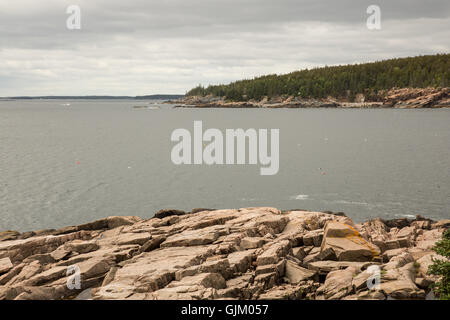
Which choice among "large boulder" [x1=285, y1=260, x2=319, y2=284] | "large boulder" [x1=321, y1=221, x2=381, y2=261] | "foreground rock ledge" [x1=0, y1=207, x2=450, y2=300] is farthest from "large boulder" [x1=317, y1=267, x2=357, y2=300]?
"large boulder" [x1=321, y1=221, x2=381, y2=261]

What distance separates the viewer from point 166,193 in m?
48.4

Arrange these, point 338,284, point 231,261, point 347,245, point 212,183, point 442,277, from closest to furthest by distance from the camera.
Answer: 1. point 442,277
2. point 338,284
3. point 231,261
4. point 347,245
5. point 212,183

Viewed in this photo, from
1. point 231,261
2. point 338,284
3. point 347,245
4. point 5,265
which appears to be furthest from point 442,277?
point 5,265

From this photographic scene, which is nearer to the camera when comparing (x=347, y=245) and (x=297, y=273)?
(x=297, y=273)

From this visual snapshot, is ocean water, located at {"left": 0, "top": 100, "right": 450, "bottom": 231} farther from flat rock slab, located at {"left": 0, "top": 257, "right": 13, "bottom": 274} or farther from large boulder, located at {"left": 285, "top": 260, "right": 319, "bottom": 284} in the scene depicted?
large boulder, located at {"left": 285, "top": 260, "right": 319, "bottom": 284}

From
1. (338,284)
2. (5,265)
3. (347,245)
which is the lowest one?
(5,265)

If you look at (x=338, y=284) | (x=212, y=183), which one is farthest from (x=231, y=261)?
(x=212, y=183)

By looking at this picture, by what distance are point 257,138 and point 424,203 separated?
6652cm

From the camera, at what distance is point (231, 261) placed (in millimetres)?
21797

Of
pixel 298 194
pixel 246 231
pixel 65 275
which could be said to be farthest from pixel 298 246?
pixel 298 194

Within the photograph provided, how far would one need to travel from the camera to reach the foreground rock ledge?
19250 millimetres

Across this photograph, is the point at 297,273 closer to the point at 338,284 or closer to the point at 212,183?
the point at 338,284

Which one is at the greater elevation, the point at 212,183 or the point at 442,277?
the point at 442,277

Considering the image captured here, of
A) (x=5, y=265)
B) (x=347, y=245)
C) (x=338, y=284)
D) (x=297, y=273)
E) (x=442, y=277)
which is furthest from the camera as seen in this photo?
(x=5, y=265)
